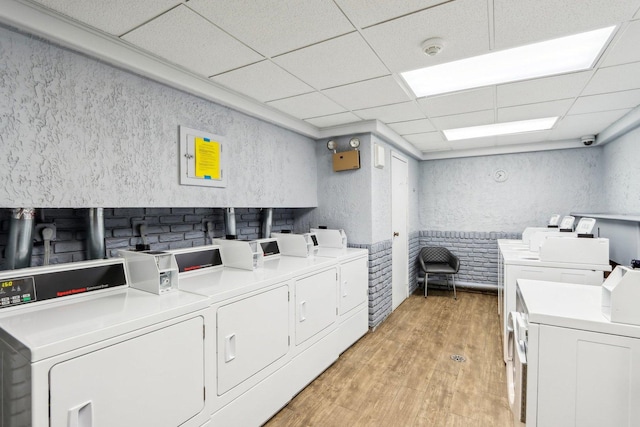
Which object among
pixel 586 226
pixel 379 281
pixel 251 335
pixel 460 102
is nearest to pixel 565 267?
pixel 586 226

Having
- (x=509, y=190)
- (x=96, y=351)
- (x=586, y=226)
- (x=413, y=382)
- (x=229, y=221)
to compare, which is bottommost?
(x=413, y=382)

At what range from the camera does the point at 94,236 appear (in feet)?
6.29

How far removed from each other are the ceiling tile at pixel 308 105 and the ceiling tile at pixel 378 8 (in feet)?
3.51

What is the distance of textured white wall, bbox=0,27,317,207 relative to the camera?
5.04 feet

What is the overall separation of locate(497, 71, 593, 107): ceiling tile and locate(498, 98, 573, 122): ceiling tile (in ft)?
0.44

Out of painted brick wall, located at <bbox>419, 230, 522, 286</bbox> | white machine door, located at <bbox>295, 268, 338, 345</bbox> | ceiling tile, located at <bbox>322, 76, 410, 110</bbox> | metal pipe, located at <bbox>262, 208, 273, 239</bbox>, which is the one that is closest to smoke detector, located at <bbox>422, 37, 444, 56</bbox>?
ceiling tile, located at <bbox>322, 76, 410, 110</bbox>

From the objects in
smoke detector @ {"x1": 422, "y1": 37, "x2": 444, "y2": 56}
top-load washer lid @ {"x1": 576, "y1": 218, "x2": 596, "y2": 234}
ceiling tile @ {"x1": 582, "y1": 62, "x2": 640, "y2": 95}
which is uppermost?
smoke detector @ {"x1": 422, "y1": 37, "x2": 444, "y2": 56}

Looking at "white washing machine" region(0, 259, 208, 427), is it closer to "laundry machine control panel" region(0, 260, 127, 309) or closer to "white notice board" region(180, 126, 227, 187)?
"laundry machine control panel" region(0, 260, 127, 309)

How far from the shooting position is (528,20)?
1.62 meters

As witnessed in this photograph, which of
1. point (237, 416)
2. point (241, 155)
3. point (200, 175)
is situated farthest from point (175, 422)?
point (241, 155)

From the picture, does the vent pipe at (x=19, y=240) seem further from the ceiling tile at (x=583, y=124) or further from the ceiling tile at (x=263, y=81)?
the ceiling tile at (x=583, y=124)

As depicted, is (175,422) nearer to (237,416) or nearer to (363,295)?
(237,416)

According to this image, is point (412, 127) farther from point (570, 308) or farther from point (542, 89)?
point (570, 308)

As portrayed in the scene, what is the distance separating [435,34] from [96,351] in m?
2.26
